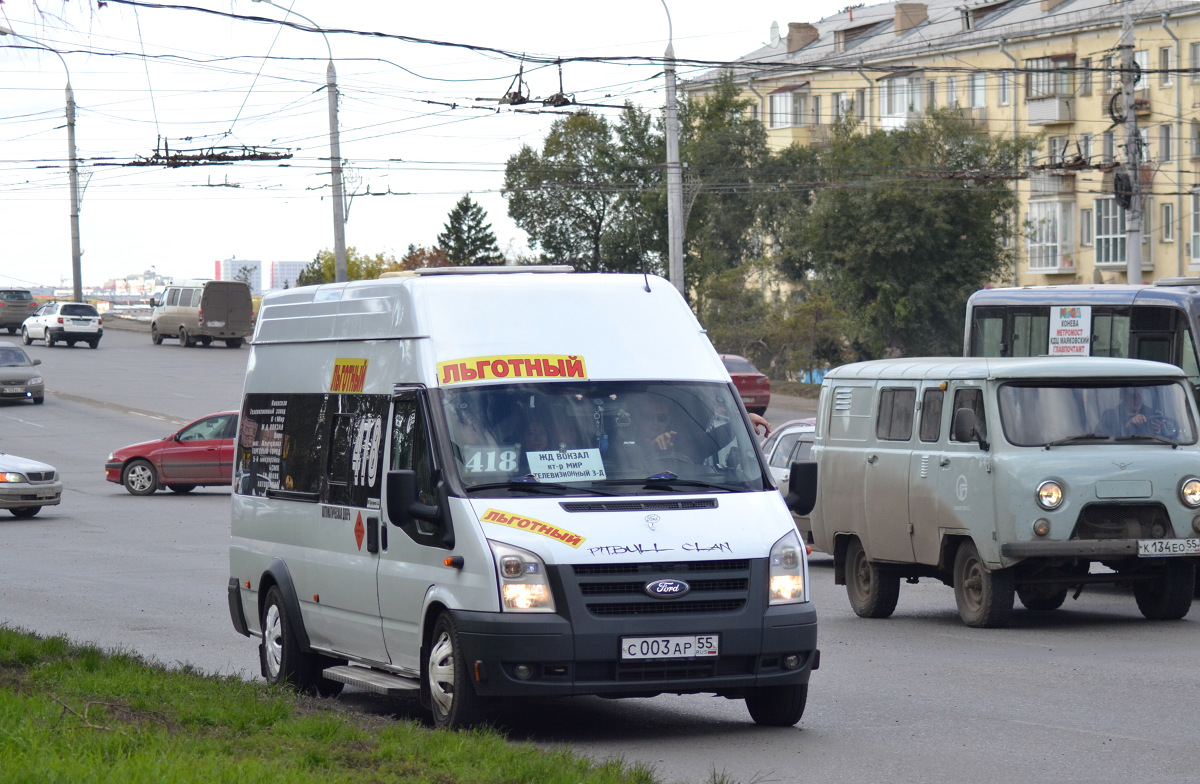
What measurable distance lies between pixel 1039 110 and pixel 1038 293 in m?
51.4

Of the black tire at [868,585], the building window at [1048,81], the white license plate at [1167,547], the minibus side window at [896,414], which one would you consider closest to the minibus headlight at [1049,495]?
the white license plate at [1167,547]

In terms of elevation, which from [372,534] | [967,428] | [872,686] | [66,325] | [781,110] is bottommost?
[872,686]

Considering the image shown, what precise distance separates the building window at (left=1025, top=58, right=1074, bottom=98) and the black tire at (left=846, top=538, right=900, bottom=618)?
57.8m

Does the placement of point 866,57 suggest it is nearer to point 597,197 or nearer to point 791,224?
point 791,224

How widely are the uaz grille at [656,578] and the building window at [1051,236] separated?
213ft

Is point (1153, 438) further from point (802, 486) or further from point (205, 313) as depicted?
point (205, 313)

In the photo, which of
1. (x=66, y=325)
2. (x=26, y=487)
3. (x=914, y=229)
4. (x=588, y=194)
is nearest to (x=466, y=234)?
(x=588, y=194)

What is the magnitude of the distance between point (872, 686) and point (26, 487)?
19.3 metres

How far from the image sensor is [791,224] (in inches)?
3017

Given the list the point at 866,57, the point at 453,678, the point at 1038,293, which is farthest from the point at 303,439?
the point at 866,57

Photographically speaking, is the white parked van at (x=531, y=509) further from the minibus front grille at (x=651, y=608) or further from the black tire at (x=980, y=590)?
the black tire at (x=980, y=590)

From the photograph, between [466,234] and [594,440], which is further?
[466,234]

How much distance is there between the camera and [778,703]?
8641mm

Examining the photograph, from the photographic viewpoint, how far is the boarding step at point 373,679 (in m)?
8.72
